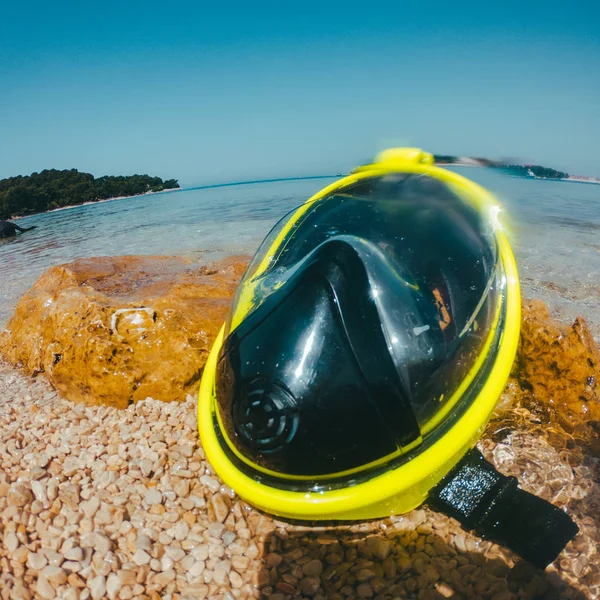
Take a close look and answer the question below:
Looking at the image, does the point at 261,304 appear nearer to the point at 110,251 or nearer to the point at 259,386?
the point at 259,386

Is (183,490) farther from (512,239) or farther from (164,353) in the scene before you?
(512,239)

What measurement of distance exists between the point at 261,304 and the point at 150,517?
3.87 feet

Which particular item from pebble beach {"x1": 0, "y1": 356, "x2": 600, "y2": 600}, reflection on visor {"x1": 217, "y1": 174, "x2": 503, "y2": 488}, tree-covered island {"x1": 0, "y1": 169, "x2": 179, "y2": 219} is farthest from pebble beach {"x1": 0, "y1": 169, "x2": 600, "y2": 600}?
tree-covered island {"x1": 0, "y1": 169, "x2": 179, "y2": 219}

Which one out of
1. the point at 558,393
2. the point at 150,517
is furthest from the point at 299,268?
the point at 558,393

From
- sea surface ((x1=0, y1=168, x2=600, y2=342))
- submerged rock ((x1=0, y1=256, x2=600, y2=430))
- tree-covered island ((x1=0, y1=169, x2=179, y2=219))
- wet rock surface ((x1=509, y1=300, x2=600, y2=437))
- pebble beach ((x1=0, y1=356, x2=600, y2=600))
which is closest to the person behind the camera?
pebble beach ((x1=0, y1=356, x2=600, y2=600))

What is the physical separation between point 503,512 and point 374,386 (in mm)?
981

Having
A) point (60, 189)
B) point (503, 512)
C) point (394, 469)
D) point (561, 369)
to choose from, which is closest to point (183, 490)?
point (394, 469)

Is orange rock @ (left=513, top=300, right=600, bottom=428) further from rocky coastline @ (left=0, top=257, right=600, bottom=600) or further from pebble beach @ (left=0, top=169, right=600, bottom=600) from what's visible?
pebble beach @ (left=0, top=169, right=600, bottom=600)

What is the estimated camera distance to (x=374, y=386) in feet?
4.24

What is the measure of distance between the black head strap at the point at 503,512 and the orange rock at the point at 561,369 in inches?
38.9

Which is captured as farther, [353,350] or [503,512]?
[503,512]

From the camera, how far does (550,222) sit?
10.4 m

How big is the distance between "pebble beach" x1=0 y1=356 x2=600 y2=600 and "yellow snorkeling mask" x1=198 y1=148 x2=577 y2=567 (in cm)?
21

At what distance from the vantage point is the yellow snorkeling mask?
4.26 feet
